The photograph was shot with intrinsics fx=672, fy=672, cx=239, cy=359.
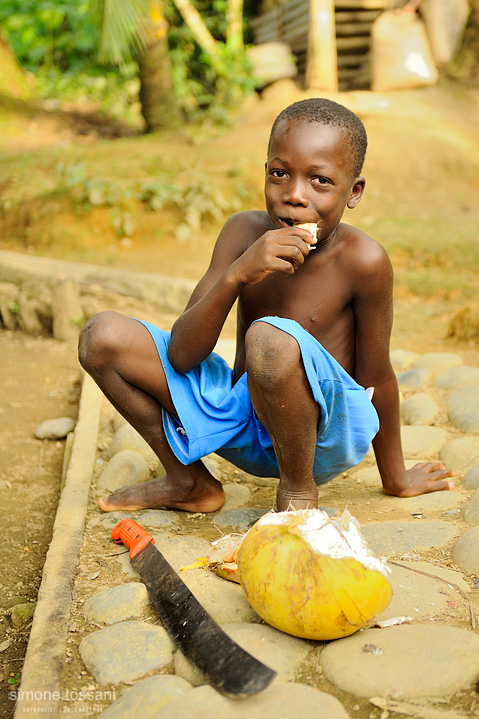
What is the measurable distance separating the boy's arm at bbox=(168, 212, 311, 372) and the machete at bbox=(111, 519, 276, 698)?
566mm

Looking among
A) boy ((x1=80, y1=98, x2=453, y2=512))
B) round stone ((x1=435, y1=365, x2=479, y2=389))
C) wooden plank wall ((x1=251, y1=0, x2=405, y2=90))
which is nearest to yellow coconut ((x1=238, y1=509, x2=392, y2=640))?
boy ((x1=80, y1=98, x2=453, y2=512))

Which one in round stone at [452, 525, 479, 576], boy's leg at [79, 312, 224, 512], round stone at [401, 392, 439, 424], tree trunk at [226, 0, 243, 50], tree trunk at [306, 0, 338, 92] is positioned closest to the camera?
round stone at [452, 525, 479, 576]

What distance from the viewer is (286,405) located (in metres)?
1.80

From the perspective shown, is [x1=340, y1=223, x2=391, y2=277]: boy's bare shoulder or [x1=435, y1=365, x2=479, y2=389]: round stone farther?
[x1=435, y1=365, x2=479, y2=389]: round stone

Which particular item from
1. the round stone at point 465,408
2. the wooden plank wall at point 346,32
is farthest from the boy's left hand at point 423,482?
the wooden plank wall at point 346,32

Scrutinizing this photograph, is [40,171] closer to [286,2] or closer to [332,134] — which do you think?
[286,2]

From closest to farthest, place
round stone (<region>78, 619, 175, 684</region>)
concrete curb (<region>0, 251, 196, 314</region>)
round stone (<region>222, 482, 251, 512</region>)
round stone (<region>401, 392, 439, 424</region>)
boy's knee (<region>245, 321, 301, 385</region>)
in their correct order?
round stone (<region>78, 619, 175, 684</region>)
boy's knee (<region>245, 321, 301, 385</region>)
round stone (<region>222, 482, 251, 512</region>)
round stone (<region>401, 392, 439, 424</region>)
concrete curb (<region>0, 251, 196, 314</region>)

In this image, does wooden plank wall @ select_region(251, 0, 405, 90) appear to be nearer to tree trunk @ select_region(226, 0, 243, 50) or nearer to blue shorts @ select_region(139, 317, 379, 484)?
tree trunk @ select_region(226, 0, 243, 50)

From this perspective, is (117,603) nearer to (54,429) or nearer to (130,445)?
(130,445)

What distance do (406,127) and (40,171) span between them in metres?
4.49

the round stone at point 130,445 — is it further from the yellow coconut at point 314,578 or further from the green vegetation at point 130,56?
the green vegetation at point 130,56

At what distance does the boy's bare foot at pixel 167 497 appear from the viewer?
2.32 meters

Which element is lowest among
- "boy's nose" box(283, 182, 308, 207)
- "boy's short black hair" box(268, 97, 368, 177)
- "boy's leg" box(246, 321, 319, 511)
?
"boy's leg" box(246, 321, 319, 511)

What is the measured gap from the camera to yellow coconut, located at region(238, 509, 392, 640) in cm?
151
